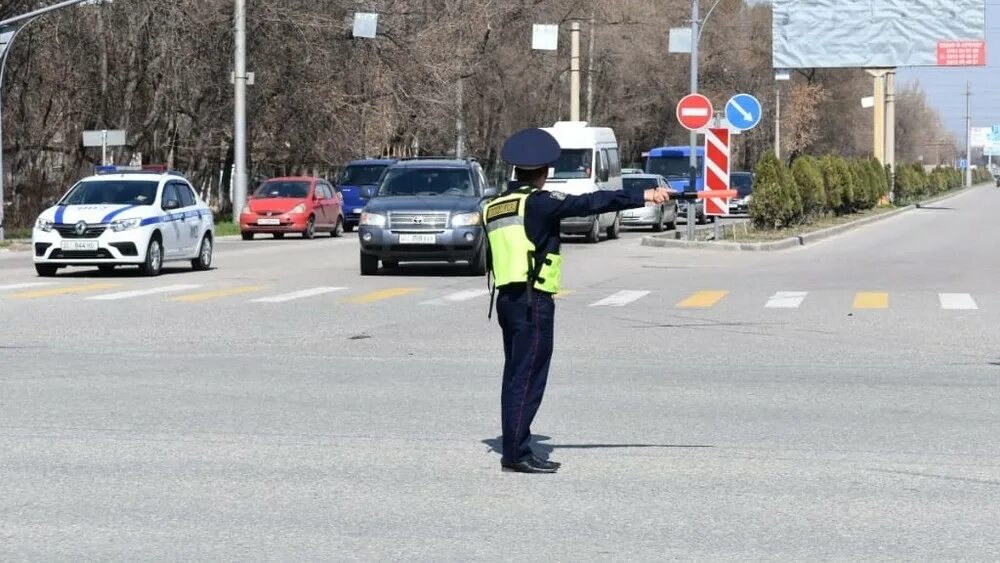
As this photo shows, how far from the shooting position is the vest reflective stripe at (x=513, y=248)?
8.61 m

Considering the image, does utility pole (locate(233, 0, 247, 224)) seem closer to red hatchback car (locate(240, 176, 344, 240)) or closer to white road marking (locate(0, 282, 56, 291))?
red hatchback car (locate(240, 176, 344, 240))

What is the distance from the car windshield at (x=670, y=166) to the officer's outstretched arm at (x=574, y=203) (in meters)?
50.7

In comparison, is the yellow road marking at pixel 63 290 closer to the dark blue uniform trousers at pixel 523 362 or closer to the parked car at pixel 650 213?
the dark blue uniform trousers at pixel 523 362

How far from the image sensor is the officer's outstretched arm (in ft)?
28.2

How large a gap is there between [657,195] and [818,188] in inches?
1383

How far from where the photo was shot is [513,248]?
340 inches

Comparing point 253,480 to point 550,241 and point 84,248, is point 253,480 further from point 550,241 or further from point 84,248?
point 84,248

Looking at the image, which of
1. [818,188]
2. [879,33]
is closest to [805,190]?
[818,188]

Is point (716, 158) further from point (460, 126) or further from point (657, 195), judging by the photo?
point (657, 195)

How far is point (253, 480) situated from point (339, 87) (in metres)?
44.3

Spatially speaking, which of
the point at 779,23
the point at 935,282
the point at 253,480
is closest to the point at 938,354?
the point at 253,480

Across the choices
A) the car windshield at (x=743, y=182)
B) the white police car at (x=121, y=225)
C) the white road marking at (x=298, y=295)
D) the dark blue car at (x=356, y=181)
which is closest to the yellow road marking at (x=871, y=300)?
the white road marking at (x=298, y=295)

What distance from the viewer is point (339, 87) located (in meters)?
52.0

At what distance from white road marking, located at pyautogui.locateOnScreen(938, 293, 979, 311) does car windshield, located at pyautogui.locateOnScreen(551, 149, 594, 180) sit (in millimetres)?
18241
